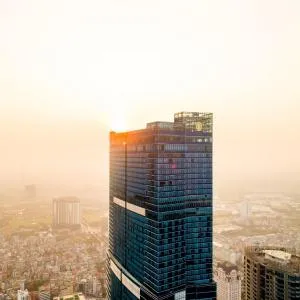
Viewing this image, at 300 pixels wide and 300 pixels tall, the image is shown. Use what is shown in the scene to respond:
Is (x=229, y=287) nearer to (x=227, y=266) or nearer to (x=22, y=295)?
(x=227, y=266)

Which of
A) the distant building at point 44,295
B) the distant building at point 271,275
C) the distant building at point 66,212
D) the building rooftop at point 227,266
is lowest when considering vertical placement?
the distant building at point 44,295

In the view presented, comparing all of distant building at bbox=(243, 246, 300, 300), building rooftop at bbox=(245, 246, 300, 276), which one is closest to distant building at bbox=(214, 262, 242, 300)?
distant building at bbox=(243, 246, 300, 300)

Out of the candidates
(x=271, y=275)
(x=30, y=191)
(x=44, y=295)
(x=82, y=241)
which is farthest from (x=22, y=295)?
(x=30, y=191)

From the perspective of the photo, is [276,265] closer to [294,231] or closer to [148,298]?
[148,298]

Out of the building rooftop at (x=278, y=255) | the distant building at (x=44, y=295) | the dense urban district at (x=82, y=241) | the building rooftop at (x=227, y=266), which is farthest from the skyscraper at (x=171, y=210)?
the building rooftop at (x=227, y=266)

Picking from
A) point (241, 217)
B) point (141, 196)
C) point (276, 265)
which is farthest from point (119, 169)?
point (241, 217)

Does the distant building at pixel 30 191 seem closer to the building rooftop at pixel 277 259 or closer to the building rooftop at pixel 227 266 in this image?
the building rooftop at pixel 227 266
